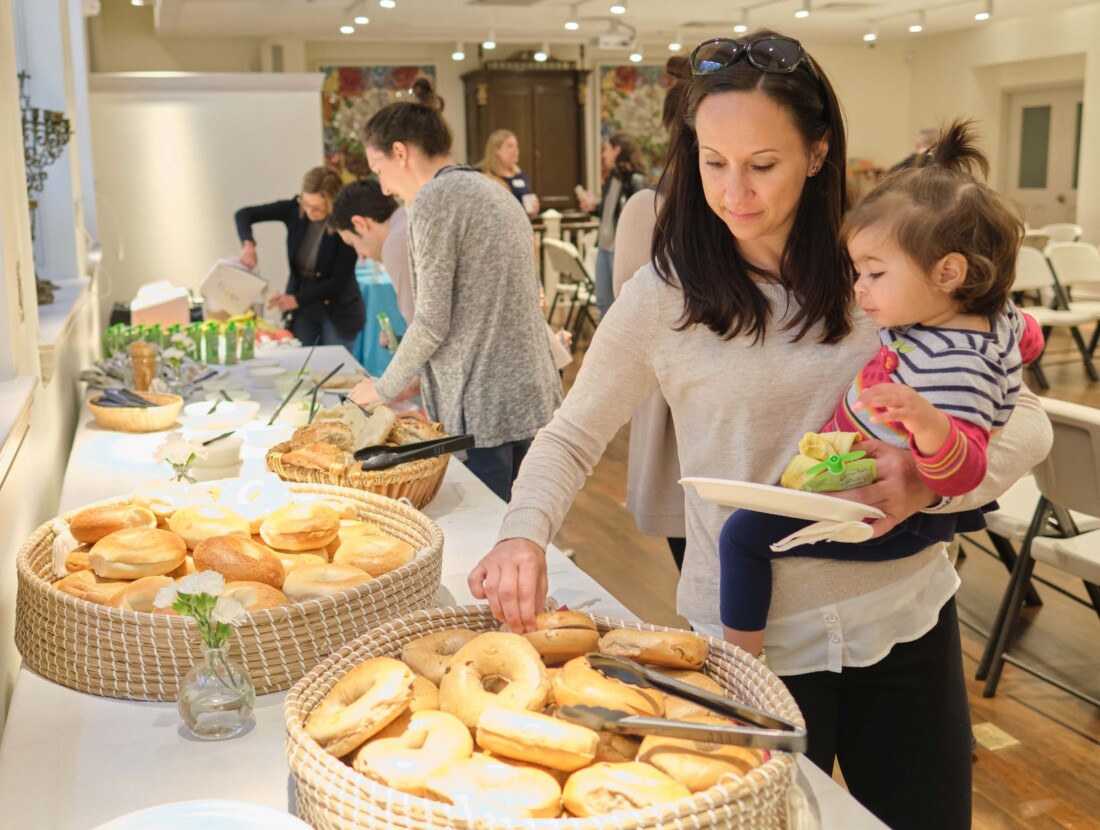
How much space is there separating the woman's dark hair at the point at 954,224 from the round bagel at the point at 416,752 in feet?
2.44

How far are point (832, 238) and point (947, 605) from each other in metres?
0.50

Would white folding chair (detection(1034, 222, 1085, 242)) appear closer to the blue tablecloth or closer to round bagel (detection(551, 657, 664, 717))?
the blue tablecloth

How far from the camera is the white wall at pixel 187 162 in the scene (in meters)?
7.70

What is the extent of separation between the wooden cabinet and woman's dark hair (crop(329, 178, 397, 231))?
8.74 meters

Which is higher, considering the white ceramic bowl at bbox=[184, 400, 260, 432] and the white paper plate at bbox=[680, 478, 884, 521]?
the white paper plate at bbox=[680, 478, 884, 521]

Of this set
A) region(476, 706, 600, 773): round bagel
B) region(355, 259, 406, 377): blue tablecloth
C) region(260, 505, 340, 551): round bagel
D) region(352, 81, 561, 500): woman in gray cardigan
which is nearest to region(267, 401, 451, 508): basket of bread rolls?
region(260, 505, 340, 551): round bagel

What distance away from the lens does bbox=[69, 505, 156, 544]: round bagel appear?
1.54 metres

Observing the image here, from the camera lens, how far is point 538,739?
89 cm

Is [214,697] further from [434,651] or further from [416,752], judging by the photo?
[416,752]

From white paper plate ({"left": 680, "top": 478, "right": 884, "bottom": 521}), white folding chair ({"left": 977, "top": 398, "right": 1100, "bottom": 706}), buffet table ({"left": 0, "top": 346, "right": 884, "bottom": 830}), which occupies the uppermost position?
white paper plate ({"left": 680, "top": 478, "right": 884, "bottom": 521})

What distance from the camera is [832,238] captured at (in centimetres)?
134

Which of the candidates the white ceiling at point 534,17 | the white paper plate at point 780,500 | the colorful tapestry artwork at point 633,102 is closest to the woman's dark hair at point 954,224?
the white paper plate at point 780,500

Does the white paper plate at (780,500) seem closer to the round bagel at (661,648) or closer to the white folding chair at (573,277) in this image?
the round bagel at (661,648)

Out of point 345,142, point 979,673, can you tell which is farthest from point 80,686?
point 345,142
